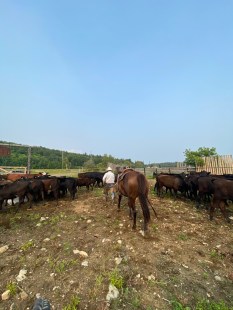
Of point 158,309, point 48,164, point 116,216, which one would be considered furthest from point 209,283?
point 48,164

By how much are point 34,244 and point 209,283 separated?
15.8 feet

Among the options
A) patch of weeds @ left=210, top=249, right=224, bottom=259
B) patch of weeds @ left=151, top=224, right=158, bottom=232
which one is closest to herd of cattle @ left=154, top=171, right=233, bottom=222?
patch of weeds @ left=151, top=224, right=158, bottom=232

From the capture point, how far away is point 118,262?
5.36 metres

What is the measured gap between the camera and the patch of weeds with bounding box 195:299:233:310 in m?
3.98

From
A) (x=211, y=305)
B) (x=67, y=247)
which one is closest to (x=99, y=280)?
(x=67, y=247)

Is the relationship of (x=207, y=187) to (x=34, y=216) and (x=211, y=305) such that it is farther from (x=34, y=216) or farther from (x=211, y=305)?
(x=34, y=216)

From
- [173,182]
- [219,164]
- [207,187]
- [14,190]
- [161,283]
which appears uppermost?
[219,164]

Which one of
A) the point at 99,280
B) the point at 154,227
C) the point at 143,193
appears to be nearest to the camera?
the point at 99,280

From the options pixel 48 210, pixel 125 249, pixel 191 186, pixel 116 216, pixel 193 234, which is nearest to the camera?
pixel 125 249

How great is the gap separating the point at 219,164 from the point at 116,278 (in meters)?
21.4

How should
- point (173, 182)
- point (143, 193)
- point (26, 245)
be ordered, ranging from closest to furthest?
point (26, 245), point (143, 193), point (173, 182)

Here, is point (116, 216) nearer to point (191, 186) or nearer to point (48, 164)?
point (191, 186)

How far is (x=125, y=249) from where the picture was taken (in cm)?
593

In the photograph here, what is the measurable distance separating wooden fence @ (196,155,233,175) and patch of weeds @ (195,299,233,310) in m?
20.4
